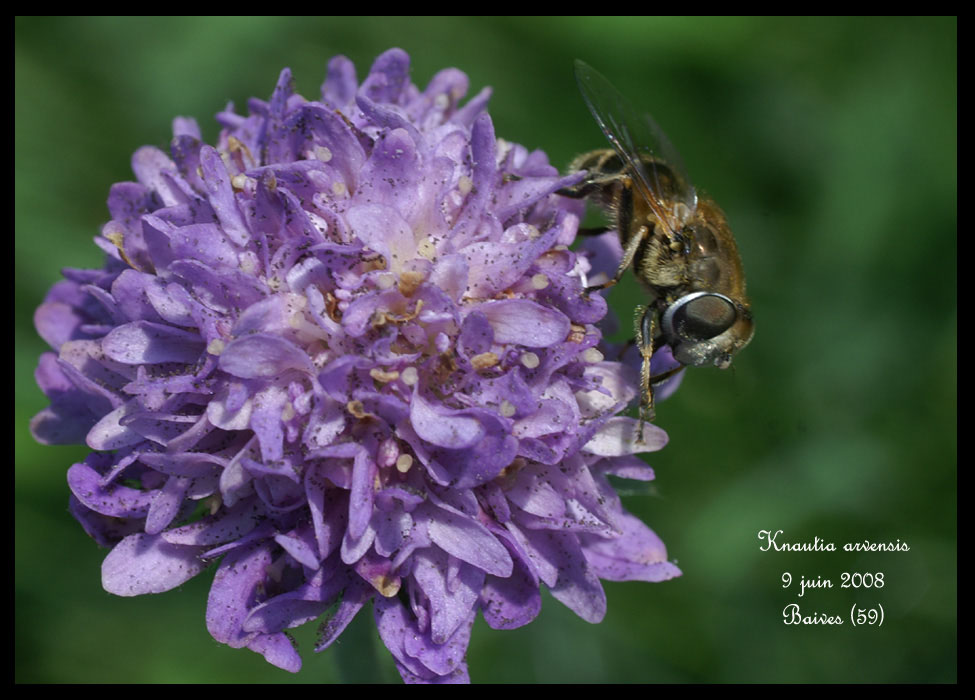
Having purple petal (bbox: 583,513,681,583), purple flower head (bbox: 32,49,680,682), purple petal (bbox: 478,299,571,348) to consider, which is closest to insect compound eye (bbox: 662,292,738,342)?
purple flower head (bbox: 32,49,680,682)

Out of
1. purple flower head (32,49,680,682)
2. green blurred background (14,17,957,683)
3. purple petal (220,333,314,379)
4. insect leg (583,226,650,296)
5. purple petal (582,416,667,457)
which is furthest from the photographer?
green blurred background (14,17,957,683)

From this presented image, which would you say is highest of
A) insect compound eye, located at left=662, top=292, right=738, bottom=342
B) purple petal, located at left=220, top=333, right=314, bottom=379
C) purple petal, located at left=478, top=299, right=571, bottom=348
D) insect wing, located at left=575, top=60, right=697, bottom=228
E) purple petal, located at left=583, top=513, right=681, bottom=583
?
insect wing, located at left=575, top=60, right=697, bottom=228

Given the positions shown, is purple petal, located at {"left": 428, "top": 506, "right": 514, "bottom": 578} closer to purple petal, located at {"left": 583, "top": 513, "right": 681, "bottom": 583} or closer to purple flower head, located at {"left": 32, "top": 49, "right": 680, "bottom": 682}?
purple flower head, located at {"left": 32, "top": 49, "right": 680, "bottom": 682}

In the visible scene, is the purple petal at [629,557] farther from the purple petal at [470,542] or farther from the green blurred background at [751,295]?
the green blurred background at [751,295]

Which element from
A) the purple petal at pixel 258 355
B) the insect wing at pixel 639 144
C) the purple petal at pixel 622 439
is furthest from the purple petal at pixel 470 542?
the insect wing at pixel 639 144

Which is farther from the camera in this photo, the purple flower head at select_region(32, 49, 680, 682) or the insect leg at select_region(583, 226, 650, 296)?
the insect leg at select_region(583, 226, 650, 296)

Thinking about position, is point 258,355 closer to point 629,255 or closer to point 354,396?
point 354,396

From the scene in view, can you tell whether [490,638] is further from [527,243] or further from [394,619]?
[527,243]

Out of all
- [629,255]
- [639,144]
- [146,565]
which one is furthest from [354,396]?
[639,144]

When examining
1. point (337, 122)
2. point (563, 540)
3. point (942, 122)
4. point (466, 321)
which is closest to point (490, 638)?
point (563, 540)
